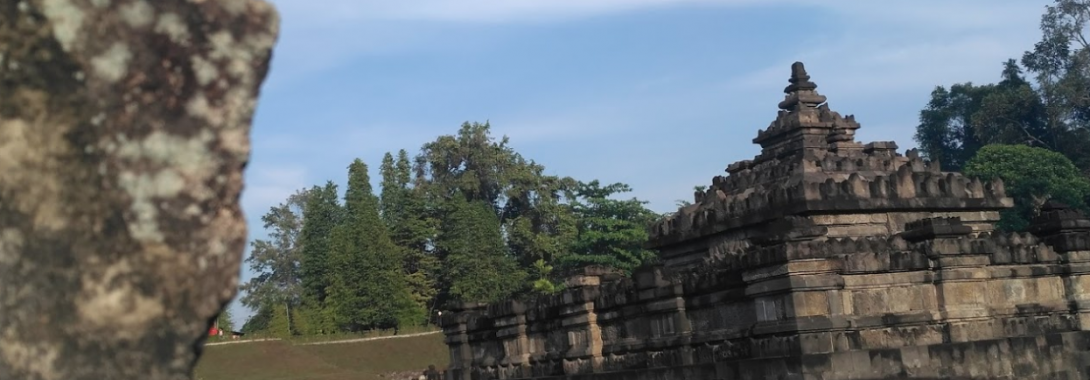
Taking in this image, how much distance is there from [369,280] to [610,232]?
51.5 feet

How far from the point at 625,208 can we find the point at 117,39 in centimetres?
6993

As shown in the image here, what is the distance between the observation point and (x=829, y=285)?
16.1 m

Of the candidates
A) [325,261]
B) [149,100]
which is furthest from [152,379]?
[325,261]

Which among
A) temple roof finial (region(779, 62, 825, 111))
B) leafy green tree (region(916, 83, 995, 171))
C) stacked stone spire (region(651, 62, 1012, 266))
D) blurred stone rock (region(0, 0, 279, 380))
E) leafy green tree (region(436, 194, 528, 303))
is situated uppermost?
leafy green tree (region(916, 83, 995, 171))

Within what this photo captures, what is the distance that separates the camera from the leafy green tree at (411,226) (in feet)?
259

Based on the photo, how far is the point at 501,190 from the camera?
93312mm

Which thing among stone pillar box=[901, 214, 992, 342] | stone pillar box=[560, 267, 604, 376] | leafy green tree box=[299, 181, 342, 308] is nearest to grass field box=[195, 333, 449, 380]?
leafy green tree box=[299, 181, 342, 308]

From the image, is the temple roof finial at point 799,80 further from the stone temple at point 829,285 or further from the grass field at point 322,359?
the grass field at point 322,359

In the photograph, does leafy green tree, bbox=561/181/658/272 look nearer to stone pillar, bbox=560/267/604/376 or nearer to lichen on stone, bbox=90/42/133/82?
stone pillar, bbox=560/267/604/376

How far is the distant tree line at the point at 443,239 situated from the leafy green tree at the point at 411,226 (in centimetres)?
9

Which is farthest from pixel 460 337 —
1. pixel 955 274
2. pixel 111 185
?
pixel 111 185

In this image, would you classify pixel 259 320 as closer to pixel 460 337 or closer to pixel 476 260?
pixel 476 260

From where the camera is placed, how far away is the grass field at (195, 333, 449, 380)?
55.6m

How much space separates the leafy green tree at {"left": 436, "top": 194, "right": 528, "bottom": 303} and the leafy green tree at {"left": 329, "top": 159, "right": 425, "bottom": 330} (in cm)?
340
